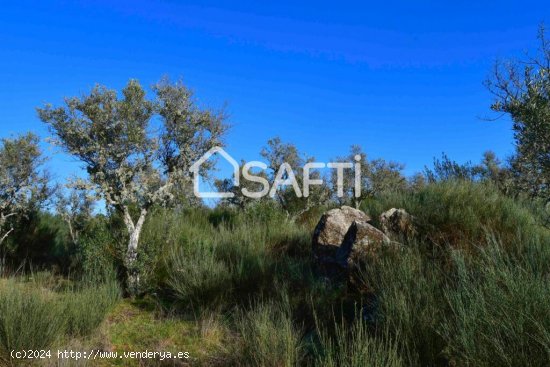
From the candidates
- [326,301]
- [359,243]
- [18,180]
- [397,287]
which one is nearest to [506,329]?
[397,287]

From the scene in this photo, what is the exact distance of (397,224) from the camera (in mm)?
8398

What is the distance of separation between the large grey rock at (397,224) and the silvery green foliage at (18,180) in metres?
10.6

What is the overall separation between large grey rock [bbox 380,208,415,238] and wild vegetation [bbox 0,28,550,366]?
17cm

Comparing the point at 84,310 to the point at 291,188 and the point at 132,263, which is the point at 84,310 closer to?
the point at 132,263

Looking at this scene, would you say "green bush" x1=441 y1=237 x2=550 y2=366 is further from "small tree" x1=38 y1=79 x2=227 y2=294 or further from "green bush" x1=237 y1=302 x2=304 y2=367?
"small tree" x1=38 y1=79 x2=227 y2=294

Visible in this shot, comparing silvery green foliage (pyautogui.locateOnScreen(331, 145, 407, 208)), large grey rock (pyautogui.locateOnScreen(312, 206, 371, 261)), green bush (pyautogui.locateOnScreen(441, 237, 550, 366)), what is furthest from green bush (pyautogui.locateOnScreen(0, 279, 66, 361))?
silvery green foliage (pyautogui.locateOnScreen(331, 145, 407, 208))

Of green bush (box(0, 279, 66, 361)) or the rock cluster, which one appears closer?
green bush (box(0, 279, 66, 361))

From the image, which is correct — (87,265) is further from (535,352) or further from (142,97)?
(535,352)

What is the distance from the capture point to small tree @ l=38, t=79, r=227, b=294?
9.80 meters

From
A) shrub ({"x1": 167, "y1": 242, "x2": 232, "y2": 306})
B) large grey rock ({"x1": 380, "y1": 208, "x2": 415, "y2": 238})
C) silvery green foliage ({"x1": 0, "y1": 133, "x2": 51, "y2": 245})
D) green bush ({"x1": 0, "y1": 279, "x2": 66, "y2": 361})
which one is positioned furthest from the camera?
silvery green foliage ({"x1": 0, "y1": 133, "x2": 51, "y2": 245})

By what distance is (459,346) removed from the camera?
3721 mm

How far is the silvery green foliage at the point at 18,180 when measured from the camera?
12945mm

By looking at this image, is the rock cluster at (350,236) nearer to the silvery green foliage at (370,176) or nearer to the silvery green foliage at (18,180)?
the silvery green foliage at (18,180)

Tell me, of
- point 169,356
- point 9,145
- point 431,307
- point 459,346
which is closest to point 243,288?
point 169,356
